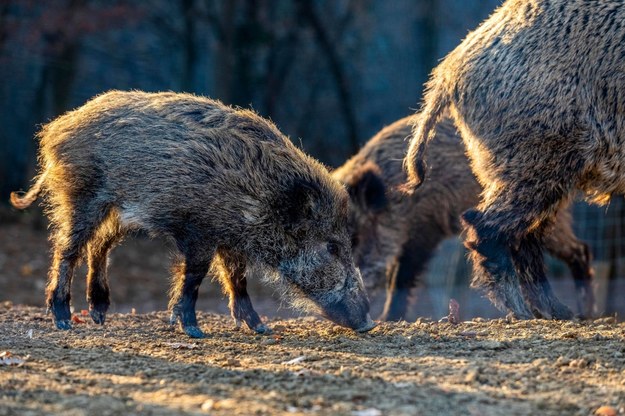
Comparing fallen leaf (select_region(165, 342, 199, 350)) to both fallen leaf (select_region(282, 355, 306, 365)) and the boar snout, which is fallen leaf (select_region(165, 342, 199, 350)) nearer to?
fallen leaf (select_region(282, 355, 306, 365))

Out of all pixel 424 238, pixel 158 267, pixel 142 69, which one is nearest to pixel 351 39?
pixel 142 69

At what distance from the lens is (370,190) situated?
6926mm

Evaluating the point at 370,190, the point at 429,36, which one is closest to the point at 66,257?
the point at 370,190

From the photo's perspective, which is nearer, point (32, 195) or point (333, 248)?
point (333, 248)

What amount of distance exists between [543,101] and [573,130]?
0.67ft

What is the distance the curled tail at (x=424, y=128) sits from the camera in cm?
541

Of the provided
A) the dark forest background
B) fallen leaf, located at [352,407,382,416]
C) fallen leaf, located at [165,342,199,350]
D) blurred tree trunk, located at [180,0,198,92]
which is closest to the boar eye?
fallen leaf, located at [165,342,199,350]

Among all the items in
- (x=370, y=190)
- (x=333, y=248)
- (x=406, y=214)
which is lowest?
(x=333, y=248)

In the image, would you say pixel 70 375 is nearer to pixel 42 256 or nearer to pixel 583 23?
pixel 583 23

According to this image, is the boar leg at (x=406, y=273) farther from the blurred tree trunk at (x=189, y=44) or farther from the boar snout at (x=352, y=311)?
the blurred tree trunk at (x=189, y=44)

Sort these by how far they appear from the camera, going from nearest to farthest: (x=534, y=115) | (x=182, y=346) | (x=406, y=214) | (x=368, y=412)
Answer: (x=368, y=412) → (x=182, y=346) → (x=534, y=115) → (x=406, y=214)

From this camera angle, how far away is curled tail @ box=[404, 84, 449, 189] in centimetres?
541

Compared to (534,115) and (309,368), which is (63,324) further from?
(534,115)

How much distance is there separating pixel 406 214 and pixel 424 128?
1.67 metres
